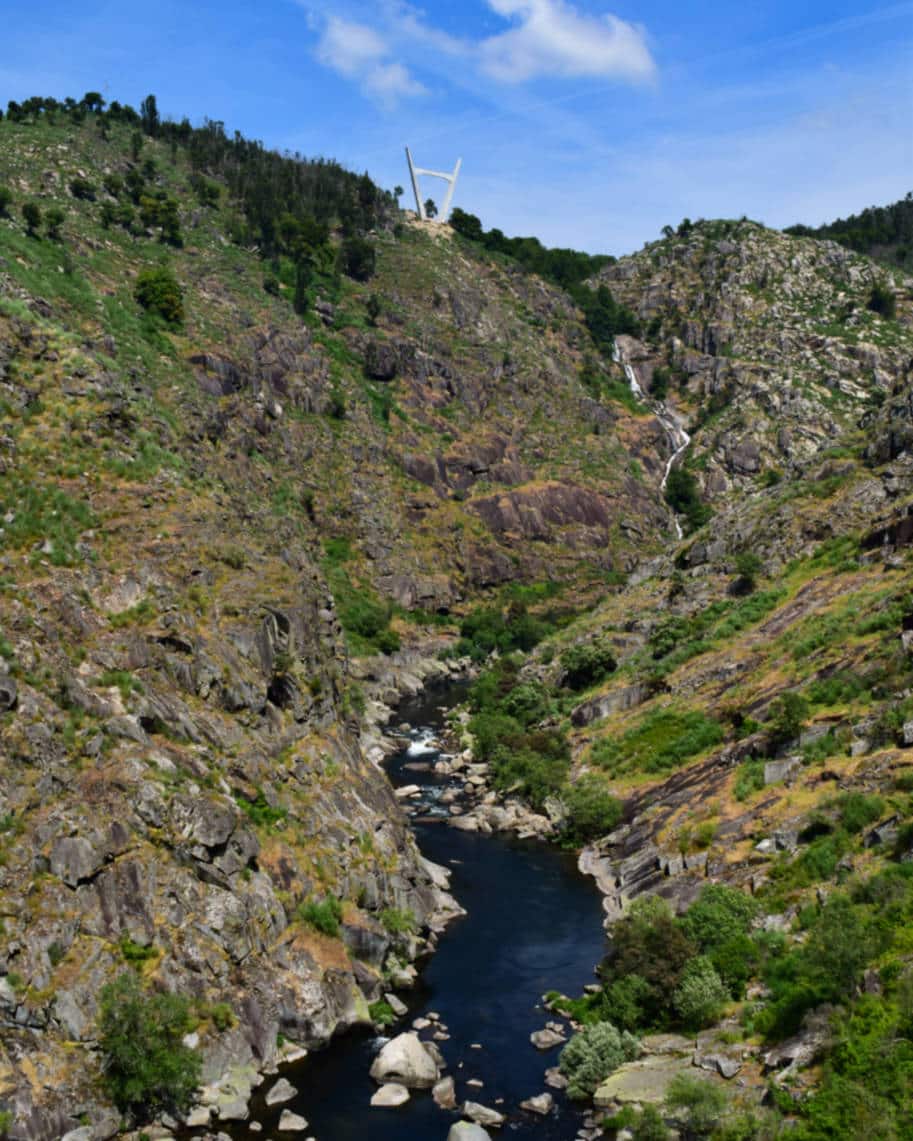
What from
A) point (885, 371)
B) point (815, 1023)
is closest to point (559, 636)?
point (815, 1023)

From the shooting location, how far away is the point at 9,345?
2240 inches

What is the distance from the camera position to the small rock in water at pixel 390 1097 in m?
33.8

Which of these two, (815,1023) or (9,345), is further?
(9,345)

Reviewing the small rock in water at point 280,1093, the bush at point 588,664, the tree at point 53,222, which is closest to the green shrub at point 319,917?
the small rock in water at point 280,1093

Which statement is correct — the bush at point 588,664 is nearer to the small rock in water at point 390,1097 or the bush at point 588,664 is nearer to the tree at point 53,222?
the small rock in water at point 390,1097

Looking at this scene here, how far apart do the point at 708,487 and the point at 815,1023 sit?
13716 cm

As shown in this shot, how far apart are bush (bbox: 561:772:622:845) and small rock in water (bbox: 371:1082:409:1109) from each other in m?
28.8

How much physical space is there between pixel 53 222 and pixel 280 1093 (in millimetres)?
105335

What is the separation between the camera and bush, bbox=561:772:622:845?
61375mm

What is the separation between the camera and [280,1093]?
3375 centimetres

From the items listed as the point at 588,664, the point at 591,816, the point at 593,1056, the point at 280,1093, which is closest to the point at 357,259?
the point at 588,664

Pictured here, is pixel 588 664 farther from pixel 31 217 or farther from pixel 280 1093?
pixel 31 217

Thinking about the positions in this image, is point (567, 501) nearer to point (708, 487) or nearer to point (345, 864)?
point (708, 487)

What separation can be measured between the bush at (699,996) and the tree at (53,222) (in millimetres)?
106901
